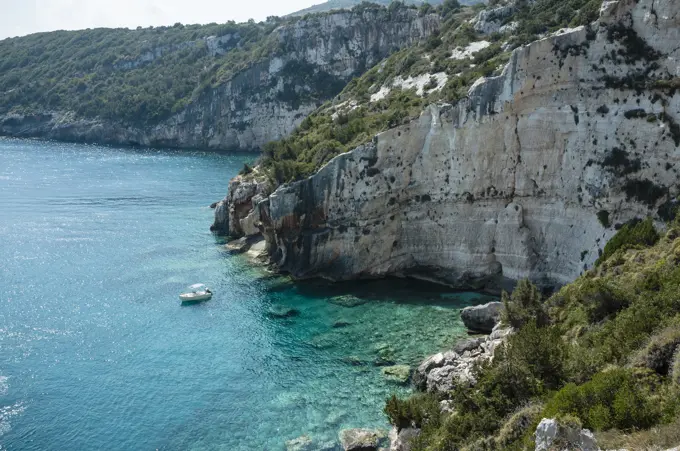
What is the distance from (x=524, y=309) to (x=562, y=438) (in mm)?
14792

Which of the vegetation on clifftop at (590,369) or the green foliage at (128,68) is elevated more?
the green foliage at (128,68)

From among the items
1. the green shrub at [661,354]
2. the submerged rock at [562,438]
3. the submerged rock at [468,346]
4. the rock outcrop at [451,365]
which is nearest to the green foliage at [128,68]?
the submerged rock at [468,346]

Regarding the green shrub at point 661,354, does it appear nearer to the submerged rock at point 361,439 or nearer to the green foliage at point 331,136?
the submerged rock at point 361,439

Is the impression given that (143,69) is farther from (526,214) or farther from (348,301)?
(526,214)

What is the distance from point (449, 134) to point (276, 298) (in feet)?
54.8

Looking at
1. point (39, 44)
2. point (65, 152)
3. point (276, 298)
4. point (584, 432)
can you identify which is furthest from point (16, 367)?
point (39, 44)

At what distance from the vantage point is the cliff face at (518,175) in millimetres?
31078

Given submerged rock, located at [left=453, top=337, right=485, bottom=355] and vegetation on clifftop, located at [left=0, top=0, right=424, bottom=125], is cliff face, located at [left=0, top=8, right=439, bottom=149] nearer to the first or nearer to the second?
vegetation on clifftop, located at [left=0, top=0, right=424, bottom=125]

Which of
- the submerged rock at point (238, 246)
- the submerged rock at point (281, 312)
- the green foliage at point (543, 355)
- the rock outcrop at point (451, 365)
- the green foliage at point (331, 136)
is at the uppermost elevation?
the green foliage at point (331, 136)

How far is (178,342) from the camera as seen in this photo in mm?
33500

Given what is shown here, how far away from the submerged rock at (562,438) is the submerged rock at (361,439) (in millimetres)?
11602

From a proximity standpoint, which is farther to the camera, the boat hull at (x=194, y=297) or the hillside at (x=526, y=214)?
the boat hull at (x=194, y=297)

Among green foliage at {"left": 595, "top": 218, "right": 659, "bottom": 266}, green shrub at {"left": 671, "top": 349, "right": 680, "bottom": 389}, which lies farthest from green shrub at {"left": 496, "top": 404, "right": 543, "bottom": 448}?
green foliage at {"left": 595, "top": 218, "right": 659, "bottom": 266}

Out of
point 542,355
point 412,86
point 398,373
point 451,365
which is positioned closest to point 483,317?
point 398,373
